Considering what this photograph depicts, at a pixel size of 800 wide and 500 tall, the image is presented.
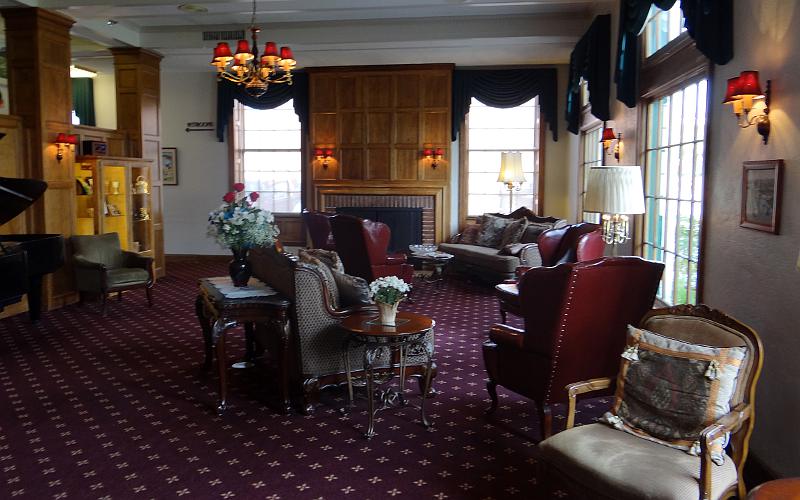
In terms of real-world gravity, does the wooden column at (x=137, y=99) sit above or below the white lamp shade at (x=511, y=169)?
above

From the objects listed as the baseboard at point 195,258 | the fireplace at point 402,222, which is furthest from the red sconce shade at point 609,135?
the baseboard at point 195,258

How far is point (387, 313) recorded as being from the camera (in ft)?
13.3

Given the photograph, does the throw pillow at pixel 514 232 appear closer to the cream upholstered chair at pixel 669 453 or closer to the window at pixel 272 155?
the window at pixel 272 155

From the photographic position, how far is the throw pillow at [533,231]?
30.0ft

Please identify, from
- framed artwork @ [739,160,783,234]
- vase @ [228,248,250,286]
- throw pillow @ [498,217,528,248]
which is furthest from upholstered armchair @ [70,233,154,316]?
framed artwork @ [739,160,783,234]

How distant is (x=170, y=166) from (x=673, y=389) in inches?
426

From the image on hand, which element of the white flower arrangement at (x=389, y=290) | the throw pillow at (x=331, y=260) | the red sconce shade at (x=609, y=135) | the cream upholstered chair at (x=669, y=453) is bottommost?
the cream upholstered chair at (x=669, y=453)

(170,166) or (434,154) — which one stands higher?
(434,154)

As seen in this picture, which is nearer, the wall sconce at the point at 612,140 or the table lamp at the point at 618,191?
the table lamp at the point at 618,191

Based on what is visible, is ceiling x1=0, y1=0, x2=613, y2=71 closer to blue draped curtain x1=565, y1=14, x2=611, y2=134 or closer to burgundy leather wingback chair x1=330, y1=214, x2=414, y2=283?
blue draped curtain x1=565, y1=14, x2=611, y2=134

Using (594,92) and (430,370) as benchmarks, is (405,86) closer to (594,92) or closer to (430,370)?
(594,92)

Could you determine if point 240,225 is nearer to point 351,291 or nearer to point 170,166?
point 351,291

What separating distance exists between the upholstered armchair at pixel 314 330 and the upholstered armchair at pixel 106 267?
12.9 ft

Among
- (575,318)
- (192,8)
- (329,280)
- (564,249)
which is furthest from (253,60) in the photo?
(575,318)
